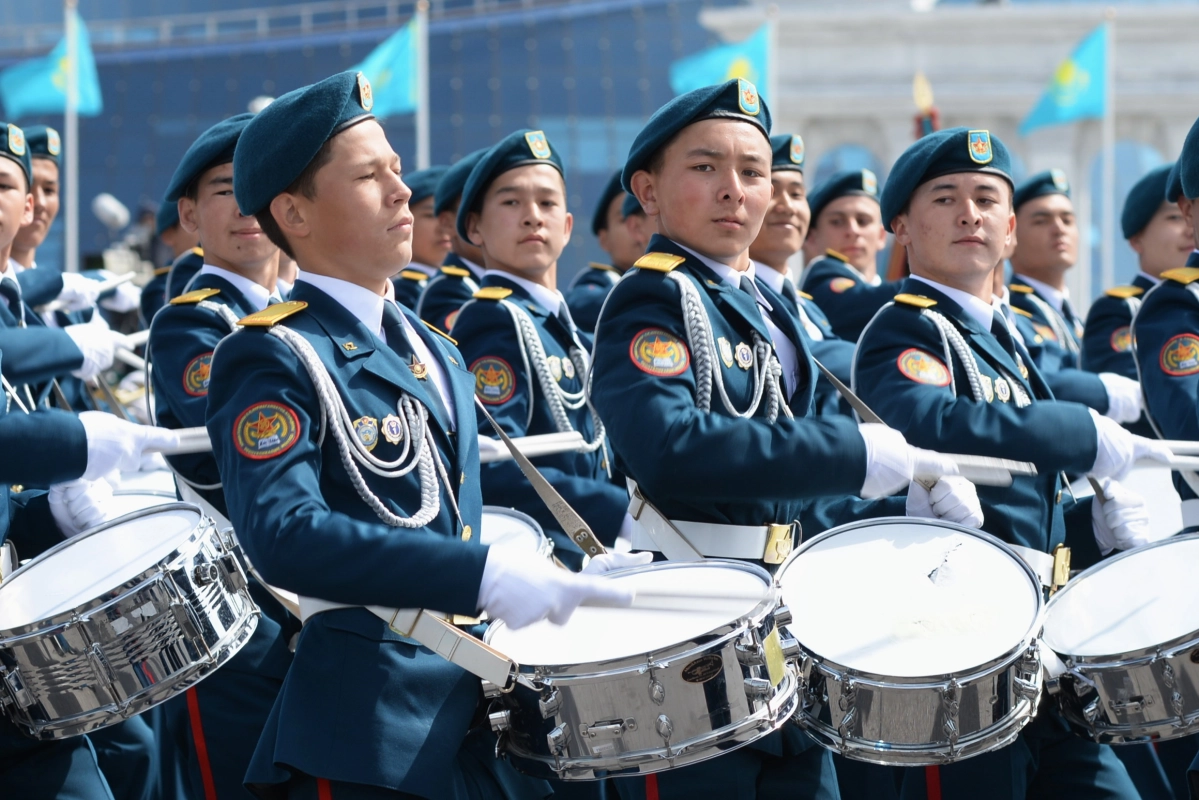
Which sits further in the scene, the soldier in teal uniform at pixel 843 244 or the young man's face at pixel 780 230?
the soldier in teal uniform at pixel 843 244

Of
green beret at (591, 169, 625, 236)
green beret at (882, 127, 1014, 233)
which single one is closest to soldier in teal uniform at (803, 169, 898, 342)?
green beret at (591, 169, 625, 236)

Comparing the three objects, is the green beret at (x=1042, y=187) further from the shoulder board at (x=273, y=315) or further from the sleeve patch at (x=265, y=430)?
the sleeve patch at (x=265, y=430)

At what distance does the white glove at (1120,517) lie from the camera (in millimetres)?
4082

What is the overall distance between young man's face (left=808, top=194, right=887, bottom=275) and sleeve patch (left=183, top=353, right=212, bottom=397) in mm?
3863

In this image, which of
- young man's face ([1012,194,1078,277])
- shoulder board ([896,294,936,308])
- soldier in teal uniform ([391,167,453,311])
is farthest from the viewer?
young man's face ([1012,194,1078,277])

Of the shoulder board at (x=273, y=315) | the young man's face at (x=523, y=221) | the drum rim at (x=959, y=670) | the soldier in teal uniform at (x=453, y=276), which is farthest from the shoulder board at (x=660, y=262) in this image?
the soldier in teal uniform at (x=453, y=276)

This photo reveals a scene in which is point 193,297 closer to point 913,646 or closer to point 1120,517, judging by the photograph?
point 913,646

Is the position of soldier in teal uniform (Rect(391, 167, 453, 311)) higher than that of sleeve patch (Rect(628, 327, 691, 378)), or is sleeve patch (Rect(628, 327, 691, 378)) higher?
soldier in teal uniform (Rect(391, 167, 453, 311))

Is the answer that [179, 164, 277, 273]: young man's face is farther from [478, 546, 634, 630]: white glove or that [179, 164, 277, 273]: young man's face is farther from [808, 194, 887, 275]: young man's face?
[808, 194, 887, 275]: young man's face

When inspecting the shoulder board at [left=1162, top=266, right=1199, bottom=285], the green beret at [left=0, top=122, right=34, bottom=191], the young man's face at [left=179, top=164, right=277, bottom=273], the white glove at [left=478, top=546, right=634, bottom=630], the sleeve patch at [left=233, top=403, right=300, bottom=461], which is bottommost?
the white glove at [left=478, top=546, right=634, bottom=630]

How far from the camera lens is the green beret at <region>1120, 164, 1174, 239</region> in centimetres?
684

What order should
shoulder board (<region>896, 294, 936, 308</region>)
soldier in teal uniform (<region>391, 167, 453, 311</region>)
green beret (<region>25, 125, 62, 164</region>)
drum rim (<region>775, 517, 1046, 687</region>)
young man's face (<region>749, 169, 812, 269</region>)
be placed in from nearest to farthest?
drum rim (<region>775, 517, 1046, 687</region>)
shoulder board (<region>896, 294, 936, 308</region>)
young man's face (<region>749, 169, 812, 269</region>)
green beret (<region>25, 125, 62, 164</region>)
soldier in teal uniform (<region>391, 167, 453, 311</region>)

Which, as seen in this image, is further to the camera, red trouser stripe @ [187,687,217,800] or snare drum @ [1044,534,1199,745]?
red trouser stripe @ [187,687,217,800]

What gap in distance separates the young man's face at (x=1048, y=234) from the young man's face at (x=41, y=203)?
4493 mm
